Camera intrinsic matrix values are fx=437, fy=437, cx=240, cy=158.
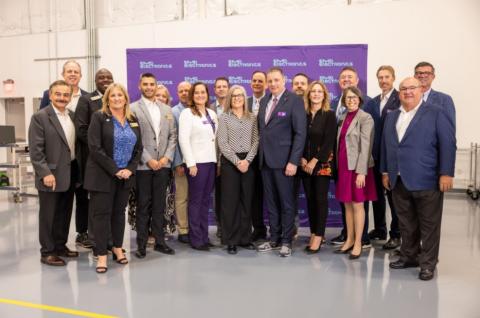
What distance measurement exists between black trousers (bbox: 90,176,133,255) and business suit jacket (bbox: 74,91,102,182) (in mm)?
480

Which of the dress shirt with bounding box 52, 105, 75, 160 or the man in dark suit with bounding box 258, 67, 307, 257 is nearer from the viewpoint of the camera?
the dress shirt with bounding box 52, 105, 75, 160

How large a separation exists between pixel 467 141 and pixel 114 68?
6942 millimetres

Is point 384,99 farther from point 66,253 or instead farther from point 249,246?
point 66,253

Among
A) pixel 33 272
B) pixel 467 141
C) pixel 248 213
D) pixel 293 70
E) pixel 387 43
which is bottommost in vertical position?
pixel 33 272

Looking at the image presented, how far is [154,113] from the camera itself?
13.0 feet

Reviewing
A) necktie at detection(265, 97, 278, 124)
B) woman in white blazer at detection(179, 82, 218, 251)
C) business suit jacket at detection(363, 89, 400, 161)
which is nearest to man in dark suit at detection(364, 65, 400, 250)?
business suit jacket at detection(363, 89, 400, 161)

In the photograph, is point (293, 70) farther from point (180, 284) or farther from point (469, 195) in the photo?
point (469, 195)

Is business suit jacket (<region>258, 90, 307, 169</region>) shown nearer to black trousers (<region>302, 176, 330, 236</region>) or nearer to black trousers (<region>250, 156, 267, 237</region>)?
black trousers (<region>302, 176, 330, 236</region>)

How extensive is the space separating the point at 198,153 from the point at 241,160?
414 millimetres

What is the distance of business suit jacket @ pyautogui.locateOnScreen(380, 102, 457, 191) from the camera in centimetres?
328

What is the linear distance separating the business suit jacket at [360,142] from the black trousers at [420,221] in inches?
14.2

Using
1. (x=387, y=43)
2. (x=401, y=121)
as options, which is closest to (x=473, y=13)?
(x=387, y=43)

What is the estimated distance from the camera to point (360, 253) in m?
3.98

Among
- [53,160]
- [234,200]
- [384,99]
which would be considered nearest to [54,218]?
[53,160]
